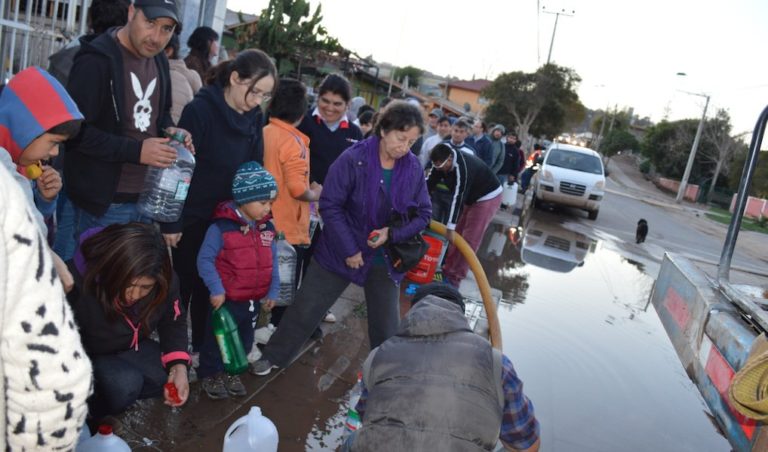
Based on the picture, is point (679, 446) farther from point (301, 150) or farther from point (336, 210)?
point (301, 150)

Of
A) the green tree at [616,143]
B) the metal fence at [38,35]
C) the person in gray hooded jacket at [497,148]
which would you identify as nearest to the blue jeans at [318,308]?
the metal fence at [38,35]

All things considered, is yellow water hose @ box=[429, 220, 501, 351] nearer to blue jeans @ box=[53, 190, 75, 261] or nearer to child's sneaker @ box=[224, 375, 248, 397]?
child's sneaker @ box=[224, 375, 248, 397]

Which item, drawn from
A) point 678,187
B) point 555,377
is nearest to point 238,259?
point 555,377

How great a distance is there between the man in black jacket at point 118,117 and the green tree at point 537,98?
40851mm

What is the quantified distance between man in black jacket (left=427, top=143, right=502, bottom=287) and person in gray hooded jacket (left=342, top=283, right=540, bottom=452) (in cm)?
405

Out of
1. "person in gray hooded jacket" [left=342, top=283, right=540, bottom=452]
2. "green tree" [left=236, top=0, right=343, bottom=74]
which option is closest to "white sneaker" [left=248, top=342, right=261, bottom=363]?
"person in gray hooded jacket" [left=342, top=283, right=540, bottom=452]

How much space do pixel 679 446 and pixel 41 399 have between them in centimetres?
448

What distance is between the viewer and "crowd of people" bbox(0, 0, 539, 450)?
2.47 m

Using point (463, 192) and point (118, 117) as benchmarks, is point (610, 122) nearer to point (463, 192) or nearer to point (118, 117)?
point (463, 192)

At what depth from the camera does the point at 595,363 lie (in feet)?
19.3

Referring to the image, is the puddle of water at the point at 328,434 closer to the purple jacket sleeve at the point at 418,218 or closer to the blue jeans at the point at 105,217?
the purple jacket sleeve at the point at 418,218

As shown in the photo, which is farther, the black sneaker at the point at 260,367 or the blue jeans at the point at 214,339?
the black sneaker at the point at 260,367

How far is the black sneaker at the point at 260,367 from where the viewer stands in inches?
157

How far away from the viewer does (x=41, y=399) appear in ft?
4.20
